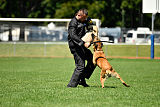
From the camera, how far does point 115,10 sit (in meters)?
55.2

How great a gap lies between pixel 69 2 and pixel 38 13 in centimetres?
727

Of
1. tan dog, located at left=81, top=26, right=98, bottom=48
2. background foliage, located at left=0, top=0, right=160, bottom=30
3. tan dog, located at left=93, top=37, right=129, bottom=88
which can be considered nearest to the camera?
tan dog, located at left=93, top=37, right=129, bottom=88

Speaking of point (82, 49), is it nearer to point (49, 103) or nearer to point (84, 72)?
point (84, 72)

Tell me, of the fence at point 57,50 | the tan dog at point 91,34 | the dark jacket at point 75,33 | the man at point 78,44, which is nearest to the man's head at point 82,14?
the man at point 78,44

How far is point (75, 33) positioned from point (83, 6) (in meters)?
43.5

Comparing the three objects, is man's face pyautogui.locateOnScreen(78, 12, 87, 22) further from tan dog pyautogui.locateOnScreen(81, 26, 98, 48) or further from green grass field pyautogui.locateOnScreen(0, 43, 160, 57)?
green grass field pyautogui.locateOnScreen(0, 43, 160, 57)

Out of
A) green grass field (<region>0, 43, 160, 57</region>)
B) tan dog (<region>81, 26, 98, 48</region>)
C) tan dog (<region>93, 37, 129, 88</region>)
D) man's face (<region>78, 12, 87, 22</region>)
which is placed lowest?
green grass field (<region>0, 43, 160, 57</region>)

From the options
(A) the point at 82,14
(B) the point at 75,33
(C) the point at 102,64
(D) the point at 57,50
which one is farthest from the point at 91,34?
(D) the point at 57,50

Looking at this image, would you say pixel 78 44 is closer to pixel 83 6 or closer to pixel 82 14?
pixel 82 14

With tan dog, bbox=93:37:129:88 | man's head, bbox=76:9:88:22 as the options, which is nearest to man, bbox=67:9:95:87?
man's head, bbox=76:9:88:22

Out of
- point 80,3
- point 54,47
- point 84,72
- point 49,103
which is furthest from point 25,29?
point 49,103

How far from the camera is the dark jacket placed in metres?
9.14

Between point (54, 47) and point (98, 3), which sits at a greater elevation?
point (98, 3)

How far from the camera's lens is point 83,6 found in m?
52.3
